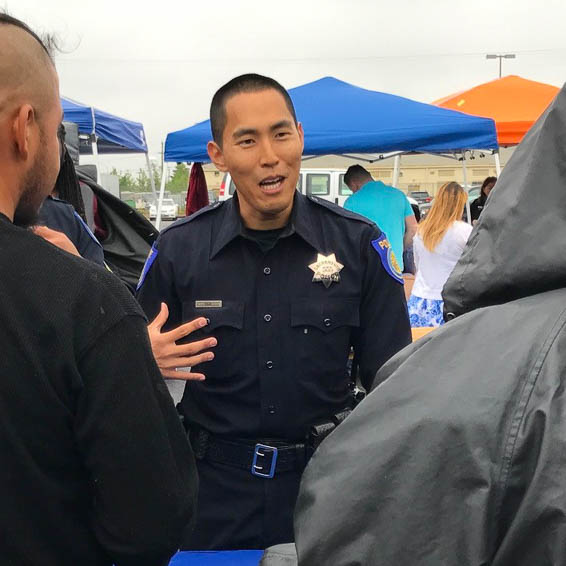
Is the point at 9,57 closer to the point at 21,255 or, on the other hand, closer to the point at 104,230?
the point at 21,255

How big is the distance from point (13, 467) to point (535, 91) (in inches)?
360

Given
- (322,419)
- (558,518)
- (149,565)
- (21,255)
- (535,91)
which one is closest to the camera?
(558,518)

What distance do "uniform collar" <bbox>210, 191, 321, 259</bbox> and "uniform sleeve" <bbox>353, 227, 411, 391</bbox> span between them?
7.2 inches

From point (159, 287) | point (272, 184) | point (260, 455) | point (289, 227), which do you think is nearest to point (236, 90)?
point (272, 184)

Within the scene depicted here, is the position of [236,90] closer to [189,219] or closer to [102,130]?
[189,219]

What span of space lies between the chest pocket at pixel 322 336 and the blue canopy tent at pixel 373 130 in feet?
16.5

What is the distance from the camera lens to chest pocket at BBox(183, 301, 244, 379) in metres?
2.20

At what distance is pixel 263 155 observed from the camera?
90.0 inches

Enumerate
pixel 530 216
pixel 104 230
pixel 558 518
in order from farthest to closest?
pixel 104 230 < pixel 530 216 < pixel 558 518

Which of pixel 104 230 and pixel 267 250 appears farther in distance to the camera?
pixel 104 230

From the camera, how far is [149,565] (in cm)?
127

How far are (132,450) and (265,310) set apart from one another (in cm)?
110

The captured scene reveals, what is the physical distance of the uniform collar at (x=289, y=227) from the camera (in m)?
2.27

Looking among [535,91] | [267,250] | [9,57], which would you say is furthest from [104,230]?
[535,91]
